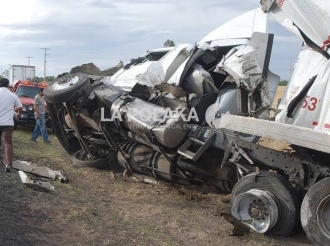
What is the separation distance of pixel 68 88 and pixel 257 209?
4132 mm

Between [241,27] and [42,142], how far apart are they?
7.28m

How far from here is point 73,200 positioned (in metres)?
6.11

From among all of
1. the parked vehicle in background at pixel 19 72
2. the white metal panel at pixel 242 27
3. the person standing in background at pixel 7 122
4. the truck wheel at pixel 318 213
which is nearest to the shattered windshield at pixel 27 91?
the person standing in background at pixel 7 122

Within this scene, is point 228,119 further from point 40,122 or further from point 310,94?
point 40,122

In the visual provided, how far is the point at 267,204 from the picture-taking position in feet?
16.8

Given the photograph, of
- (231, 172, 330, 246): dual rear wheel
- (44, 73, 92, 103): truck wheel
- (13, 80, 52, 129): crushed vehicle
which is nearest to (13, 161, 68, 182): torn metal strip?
(44, 73, 92, 103): truck wheel

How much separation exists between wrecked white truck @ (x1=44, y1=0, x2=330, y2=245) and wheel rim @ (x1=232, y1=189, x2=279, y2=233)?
0.04 ft

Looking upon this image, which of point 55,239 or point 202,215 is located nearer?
point 55,239

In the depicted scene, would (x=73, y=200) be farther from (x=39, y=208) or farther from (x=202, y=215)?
(x=202, y=215)

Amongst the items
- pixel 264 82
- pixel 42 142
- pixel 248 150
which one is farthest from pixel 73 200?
pixel 42 142

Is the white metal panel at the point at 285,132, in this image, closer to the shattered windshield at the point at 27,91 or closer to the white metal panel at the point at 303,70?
the white metal panel at the point at 303,70

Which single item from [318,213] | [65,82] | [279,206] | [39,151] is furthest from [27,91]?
[318,213]

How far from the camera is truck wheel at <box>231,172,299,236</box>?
5.05m

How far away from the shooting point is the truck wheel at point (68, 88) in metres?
7.75
